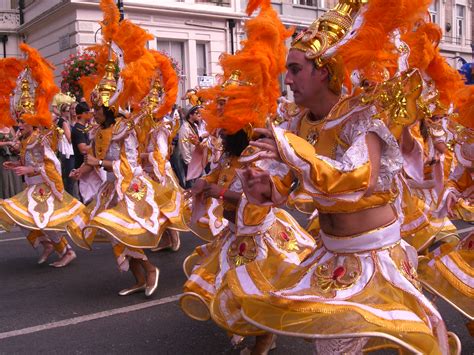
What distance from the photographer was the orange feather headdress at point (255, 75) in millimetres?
3615

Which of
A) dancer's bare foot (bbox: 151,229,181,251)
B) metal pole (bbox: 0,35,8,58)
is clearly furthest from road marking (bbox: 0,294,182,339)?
metal pole (bbox: 0,35,8,58)

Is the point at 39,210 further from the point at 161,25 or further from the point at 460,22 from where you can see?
the point at 460,22

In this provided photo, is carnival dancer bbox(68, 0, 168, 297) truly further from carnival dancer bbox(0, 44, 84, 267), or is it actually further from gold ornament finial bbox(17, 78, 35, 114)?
gold ornament finial bbox(17, 78, 35, 114)

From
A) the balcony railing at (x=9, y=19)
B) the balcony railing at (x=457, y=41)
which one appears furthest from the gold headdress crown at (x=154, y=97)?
the balcony railing at (x=457, y=41)

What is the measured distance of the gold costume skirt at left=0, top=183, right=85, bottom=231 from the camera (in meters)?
6.33

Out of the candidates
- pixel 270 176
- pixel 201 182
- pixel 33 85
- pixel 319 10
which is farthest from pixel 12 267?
pixel 319 10

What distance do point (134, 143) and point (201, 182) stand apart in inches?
72.1

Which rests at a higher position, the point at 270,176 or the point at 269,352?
the point at 270,176

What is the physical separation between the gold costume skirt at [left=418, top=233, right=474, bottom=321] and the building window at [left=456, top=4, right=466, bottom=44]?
28.8 meters

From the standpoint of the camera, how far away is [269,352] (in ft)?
13.3

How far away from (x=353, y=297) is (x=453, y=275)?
1.26 meters

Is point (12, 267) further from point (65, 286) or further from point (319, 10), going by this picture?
point (319, 10)

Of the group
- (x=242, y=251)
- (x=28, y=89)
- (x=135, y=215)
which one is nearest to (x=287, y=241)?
(x=242, y=251)

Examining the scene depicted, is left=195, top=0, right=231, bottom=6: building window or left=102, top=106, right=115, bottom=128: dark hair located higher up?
left=195, top=0, right=231, bottom=6: building window
